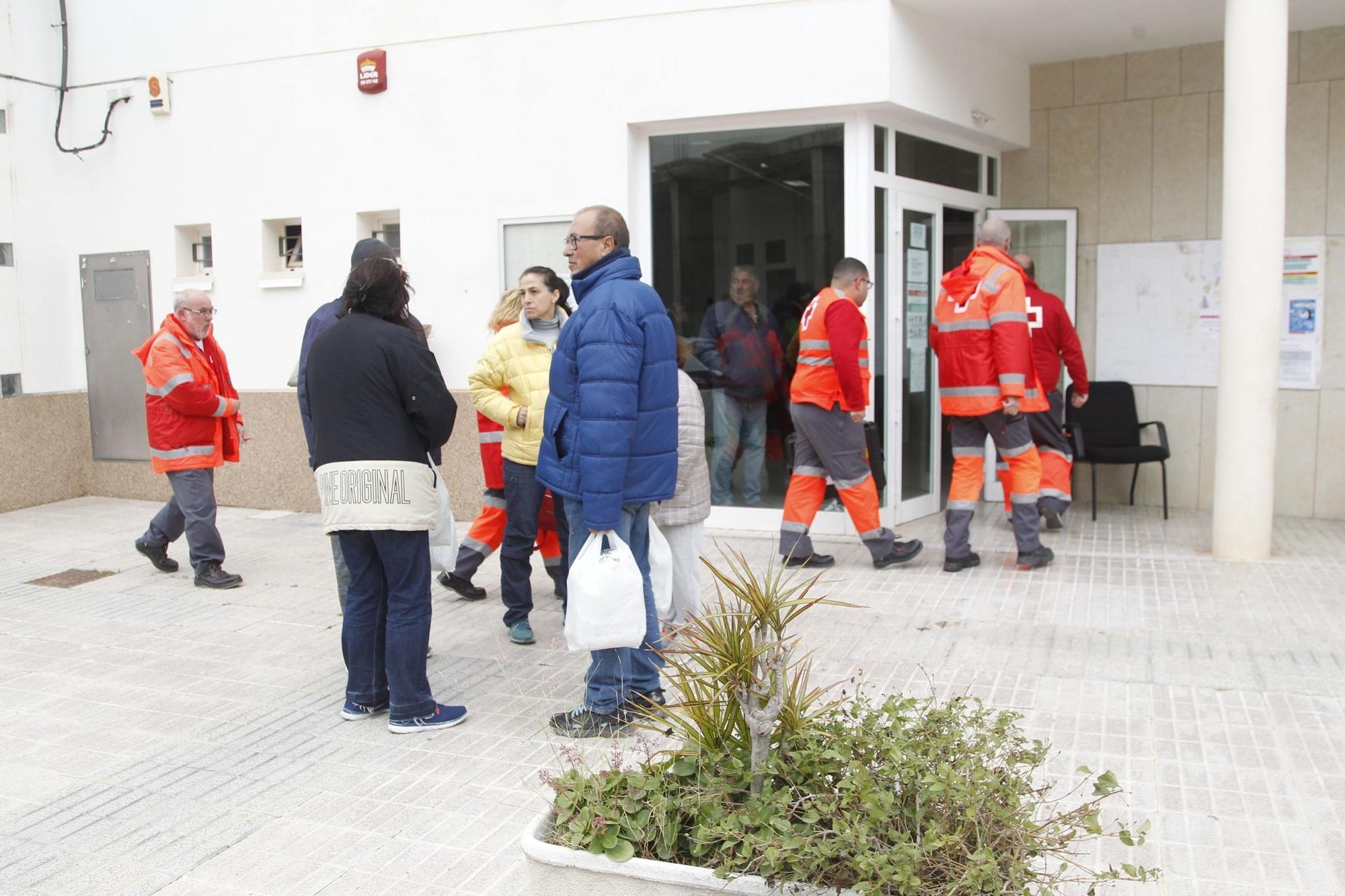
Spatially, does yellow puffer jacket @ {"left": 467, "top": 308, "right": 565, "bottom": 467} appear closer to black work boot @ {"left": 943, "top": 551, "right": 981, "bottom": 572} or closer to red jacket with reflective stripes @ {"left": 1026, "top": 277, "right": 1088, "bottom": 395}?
black work boot @ {"left": 943, "top": 551, "right": 981, "bottom": 572}

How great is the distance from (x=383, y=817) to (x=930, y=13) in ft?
21.4

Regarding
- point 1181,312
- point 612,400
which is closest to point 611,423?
point 612,400

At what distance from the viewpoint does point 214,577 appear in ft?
24.5

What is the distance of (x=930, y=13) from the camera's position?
8.16 m

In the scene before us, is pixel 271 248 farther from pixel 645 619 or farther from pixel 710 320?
pixel 645 619

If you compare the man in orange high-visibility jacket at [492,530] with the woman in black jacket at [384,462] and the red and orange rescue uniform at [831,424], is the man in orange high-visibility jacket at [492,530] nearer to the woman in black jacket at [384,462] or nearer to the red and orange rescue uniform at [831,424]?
the woman in black jacket at [384,462]

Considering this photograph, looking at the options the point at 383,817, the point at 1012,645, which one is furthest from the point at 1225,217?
the point at 383,817

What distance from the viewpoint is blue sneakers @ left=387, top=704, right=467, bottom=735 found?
491 cm

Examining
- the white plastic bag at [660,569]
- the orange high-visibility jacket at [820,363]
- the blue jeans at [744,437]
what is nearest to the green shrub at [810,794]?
the white plastic bag at [660,569]

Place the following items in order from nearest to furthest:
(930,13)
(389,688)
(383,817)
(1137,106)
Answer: (383,817) < (389,688) < (930,13) < (1137,106)

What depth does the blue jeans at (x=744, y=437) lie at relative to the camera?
8.65 meters

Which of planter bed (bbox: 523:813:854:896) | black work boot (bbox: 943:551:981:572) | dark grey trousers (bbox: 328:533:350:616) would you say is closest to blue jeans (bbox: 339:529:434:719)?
dark grey trousers (bbox: 328:533:350:616)

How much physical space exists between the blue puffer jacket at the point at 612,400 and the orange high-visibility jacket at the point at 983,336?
10.5ft

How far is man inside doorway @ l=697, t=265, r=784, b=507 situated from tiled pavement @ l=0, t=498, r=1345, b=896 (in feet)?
2.42
